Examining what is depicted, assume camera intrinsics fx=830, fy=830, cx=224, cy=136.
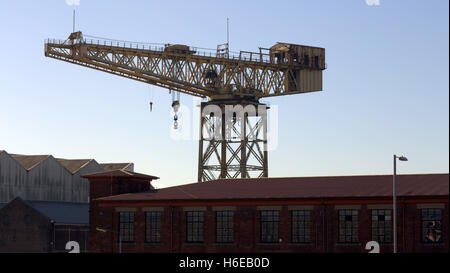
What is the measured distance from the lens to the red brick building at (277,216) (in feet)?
177

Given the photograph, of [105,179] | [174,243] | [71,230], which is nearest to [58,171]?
[71,230]

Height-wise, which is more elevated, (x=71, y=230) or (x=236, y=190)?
(x=236, y=190)

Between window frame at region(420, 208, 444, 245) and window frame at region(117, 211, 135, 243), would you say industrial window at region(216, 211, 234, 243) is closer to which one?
window frame at region(117, 211, 135, 243)

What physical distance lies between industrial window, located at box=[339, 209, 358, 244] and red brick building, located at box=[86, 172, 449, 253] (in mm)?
67

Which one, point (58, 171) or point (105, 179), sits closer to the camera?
point (105, 179)

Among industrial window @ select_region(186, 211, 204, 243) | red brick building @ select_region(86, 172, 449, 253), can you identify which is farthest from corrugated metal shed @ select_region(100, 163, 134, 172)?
industrial window @ select_region(186, 211, 204, 243)

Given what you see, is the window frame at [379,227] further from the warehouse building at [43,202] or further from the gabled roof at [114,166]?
the gabled roof at [114,166]

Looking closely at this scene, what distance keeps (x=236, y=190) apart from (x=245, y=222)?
3414mm

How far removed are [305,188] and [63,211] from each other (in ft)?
134

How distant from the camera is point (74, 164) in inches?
4350

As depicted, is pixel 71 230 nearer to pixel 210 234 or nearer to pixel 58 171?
pixel 58 171

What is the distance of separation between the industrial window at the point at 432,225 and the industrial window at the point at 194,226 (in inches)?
626
